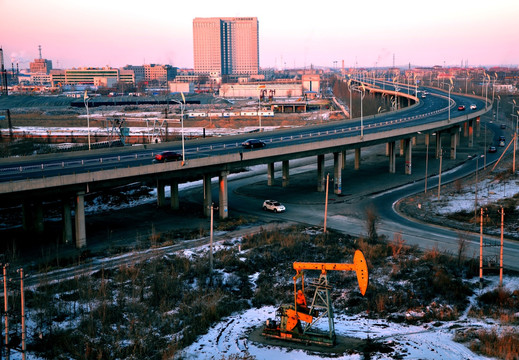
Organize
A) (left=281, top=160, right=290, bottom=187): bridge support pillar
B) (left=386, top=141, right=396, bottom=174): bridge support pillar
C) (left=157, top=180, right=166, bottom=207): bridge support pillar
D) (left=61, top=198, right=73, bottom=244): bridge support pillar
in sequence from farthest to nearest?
(left=386, top=141, right=396, bottom=174): bridge support pillar
(left=281, top=160, right=290, bottom=187): bridge support pillar
(left=157, top=180, right=166, bottom=207): bridge support pillar
(left=61, top=198, right=73, bottom=244): bridge support pillar

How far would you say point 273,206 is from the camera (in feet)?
167

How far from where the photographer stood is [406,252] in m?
37.6

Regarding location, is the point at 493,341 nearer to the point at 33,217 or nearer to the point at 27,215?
the point at 33,217

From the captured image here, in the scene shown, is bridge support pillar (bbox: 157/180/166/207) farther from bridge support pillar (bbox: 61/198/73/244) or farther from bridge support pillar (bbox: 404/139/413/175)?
bridge support pillar (bbox: 404/139/413/175)

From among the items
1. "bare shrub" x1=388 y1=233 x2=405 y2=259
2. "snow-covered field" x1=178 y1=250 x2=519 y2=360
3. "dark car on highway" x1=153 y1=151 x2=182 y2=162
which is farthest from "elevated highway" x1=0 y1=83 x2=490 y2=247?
"snow-covered field" x1=178 y1=250 x2=519 y2=360

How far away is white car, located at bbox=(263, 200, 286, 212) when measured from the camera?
166 feet

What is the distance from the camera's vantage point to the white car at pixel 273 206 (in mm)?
50594

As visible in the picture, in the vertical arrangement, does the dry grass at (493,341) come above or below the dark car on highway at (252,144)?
below

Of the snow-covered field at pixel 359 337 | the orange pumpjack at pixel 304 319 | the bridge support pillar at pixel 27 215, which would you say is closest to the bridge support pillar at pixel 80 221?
the bridge support pillar at pixel 27 215

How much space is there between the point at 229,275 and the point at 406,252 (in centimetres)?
1216

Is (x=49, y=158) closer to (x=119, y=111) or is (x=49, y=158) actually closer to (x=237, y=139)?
(x=237, y=139)

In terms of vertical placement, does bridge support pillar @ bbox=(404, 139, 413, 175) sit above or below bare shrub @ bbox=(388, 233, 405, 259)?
above

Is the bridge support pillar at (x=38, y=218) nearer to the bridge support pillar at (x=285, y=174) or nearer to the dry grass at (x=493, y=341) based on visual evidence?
the bridge support pillar at (x=285, y=174)

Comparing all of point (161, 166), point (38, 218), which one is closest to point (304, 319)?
point (161, 166)
